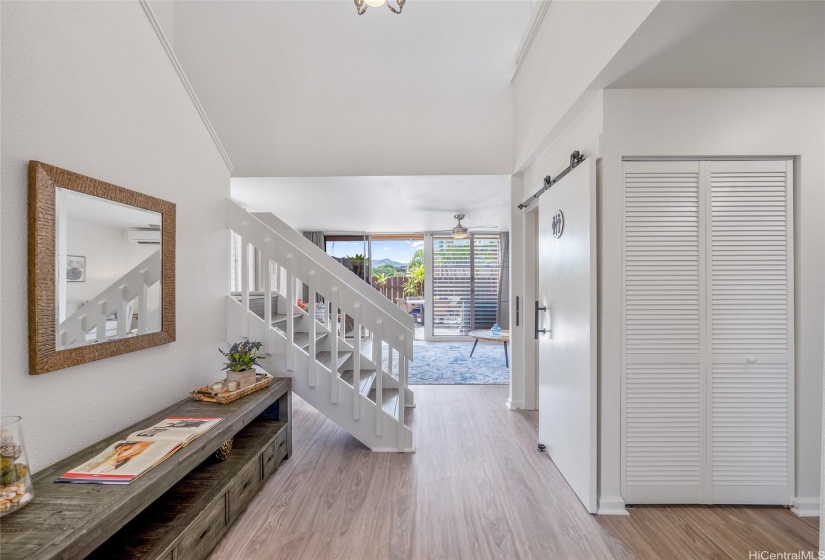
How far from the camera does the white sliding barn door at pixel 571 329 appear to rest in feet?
6.32

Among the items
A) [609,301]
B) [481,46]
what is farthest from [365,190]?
[609,301]

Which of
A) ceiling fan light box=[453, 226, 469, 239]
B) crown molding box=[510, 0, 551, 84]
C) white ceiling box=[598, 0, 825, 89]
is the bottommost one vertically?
ceiling fan light box=[453, 226, 469, 239]

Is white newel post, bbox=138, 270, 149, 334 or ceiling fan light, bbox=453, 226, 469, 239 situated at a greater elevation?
ceiling fan light, bbox=453, 226, 469, 239

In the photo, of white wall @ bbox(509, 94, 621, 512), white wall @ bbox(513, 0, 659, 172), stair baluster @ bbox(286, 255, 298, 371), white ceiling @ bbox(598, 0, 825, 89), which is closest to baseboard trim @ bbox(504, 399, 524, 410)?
white wall @ bbox(509, 94, 621, 512)

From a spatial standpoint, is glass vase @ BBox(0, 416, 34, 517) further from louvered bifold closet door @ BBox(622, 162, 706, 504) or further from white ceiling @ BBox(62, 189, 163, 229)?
louvered bifold closet door @ BBox(622, 162, 706, 504)

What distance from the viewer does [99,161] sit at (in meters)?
1.55

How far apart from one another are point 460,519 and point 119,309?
1.98m

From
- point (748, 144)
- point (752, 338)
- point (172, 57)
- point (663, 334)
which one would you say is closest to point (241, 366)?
point (172, 57)

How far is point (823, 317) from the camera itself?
1.88 metres

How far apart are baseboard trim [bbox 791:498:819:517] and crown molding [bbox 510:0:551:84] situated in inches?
132

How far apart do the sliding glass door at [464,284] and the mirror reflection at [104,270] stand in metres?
5.54

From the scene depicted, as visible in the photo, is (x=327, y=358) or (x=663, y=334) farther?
(x=327, y=358)

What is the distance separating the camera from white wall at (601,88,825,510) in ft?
6.25

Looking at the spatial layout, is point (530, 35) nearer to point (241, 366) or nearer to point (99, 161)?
point (99, 161)
